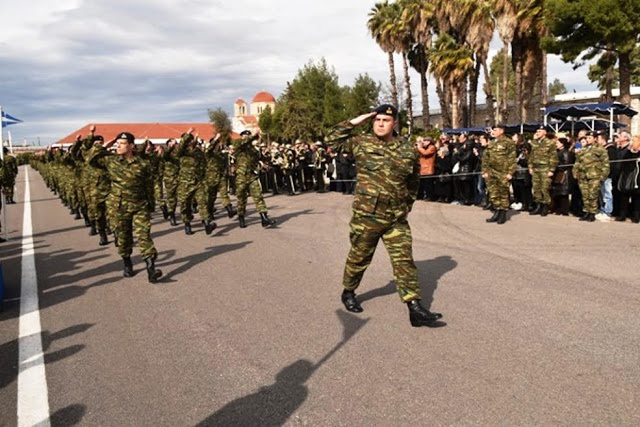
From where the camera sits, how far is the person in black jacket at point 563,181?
416 inches

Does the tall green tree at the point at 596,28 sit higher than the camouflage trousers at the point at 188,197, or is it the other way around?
the tall green tree at the point at 596,28

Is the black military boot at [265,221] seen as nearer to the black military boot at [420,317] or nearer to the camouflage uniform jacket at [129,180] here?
the camouflage uniform jacket at [129,180]

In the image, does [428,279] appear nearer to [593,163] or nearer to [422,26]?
[593,163]

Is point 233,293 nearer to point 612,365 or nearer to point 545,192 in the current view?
point 612,365

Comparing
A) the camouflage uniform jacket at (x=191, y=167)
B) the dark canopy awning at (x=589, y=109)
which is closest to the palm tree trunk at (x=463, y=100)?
the dark canopy awning at (x=589, y=109)

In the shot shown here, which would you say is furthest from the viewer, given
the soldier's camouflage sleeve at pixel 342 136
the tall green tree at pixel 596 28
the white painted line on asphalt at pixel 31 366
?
the tall green tree at pixel 596 28

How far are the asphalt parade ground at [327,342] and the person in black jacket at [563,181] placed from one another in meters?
2.77

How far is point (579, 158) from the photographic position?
32.7 feet

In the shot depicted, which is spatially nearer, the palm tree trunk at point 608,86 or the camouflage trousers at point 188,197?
the camouflage trousers at point 188,197

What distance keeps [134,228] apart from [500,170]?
713cm

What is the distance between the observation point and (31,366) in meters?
3.97

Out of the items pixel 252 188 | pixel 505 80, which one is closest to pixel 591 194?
pixel 252 188

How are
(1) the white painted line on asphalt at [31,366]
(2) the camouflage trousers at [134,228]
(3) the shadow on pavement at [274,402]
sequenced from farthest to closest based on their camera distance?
(2) the camouflage trousers at [134,228] → (1) the white painted line on asphalt at [31,366] → (3) the shadow on pavement at [274,402]

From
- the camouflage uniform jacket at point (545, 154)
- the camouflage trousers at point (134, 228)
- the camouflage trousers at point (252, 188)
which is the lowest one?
the camouflage trousers at point (134, 228)
